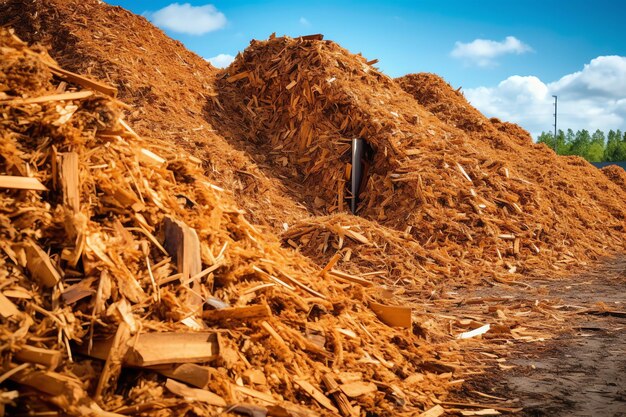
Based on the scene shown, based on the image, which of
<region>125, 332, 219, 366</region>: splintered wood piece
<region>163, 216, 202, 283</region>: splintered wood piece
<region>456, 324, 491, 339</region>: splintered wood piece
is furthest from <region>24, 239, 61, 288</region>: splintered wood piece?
<region>456, 324, 491, 339</region>: splintered wood piece

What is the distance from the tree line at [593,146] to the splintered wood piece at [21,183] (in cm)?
8290

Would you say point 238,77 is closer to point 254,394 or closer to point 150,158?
point 150,158

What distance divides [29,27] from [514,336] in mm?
14324

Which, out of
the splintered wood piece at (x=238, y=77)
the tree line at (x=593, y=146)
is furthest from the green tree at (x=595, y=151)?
the splintered wood piece at (x=238, y=77)

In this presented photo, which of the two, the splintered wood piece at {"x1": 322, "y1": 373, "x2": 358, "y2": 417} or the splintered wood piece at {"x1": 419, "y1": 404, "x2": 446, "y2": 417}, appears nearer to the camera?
the splintered wood piece at {"x1": 322, "y1": 373, "x2": 358, "y2": 417}

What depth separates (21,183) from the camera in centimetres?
320

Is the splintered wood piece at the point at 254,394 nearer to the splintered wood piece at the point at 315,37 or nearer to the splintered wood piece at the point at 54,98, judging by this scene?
the splintered wood piece at the point at 54,98

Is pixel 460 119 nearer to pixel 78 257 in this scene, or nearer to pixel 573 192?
pixel 573 192

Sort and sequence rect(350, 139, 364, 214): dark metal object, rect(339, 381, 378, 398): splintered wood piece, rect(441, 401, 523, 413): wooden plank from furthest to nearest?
rect(350, 139, 364, 214): dark metal object < rect(441, 401, 523, 413): wooden plank < rect(339, 381, 378, 398): splintered wood piece

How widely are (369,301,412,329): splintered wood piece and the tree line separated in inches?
3173

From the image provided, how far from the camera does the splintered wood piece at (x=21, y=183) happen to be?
3.14 meters

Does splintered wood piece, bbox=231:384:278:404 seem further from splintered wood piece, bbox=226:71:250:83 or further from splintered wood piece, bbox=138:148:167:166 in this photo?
splintered wood piece, bbox=226:71:250:83

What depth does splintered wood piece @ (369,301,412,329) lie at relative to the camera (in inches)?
187

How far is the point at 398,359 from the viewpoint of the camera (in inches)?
169
